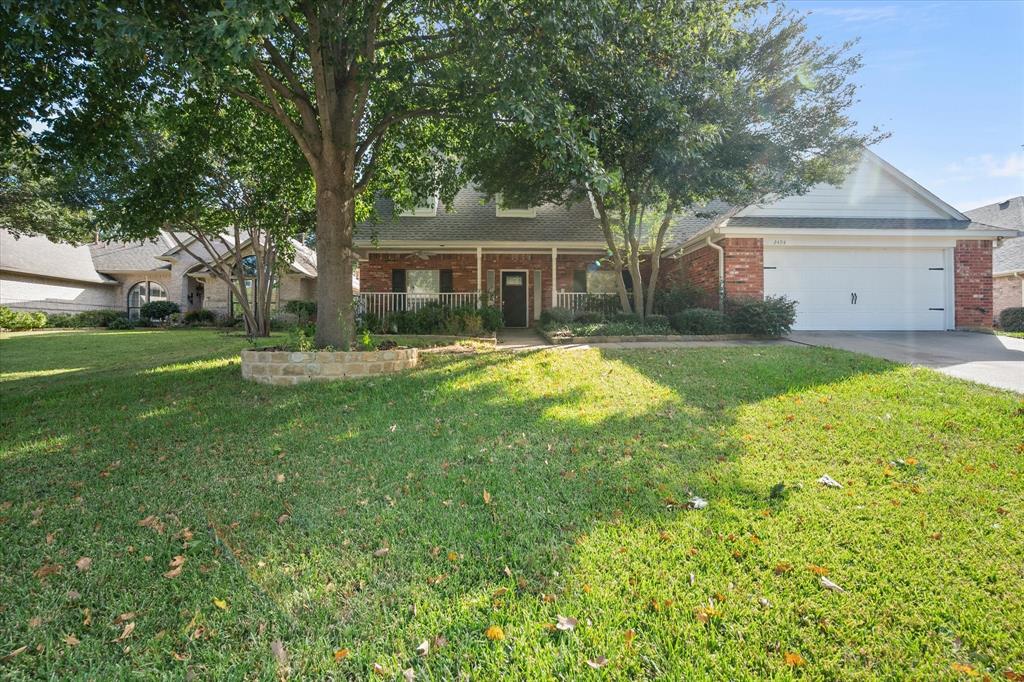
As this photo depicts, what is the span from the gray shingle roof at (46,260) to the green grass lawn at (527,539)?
2420 centimetres

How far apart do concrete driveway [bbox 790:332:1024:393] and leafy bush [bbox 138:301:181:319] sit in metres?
26.0

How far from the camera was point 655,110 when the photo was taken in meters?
8.39

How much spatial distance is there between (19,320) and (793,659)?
28.4m

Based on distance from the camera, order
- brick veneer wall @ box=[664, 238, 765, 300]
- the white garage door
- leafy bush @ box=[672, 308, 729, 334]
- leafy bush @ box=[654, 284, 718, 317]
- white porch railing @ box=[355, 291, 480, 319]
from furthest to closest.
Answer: white porch railing @ box=[355, 291, 480, 319], leafy bush @ box=[654, 284, 718, 317], the white garage door, brick veneer wall @ box=[664, 238, 765, 300], leafy bush @ box=[672, 308, 729, 334]

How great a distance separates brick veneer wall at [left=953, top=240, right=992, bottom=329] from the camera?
40.0 feet

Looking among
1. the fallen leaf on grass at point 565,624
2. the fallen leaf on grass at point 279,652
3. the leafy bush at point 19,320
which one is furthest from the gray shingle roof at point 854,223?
the leafy bush at point 19,320

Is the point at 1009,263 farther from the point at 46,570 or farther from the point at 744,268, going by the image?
the point at 46,570

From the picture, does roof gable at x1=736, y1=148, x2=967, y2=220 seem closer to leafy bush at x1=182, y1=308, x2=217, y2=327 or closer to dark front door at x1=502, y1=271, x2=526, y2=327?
dark front door at x1=502, y1=271, x2=526, y2=327

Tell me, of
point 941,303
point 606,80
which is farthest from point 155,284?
point 941,303

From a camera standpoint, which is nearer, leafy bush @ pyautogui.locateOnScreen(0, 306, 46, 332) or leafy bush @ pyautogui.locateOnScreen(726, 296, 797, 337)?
leafy bush @ pyautogui.locateOnScreen(726, 296, 797, 337)

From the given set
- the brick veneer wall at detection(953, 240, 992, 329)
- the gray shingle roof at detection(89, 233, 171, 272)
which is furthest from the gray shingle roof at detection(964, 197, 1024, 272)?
the gray shingle roof at detection(89, 233, 171, 272)

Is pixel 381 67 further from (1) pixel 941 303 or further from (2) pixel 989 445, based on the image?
(1) pixel 941 303

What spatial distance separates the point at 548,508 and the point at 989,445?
3.66 metres

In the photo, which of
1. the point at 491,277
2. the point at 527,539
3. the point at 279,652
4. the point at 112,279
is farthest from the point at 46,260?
the point at 527,539
